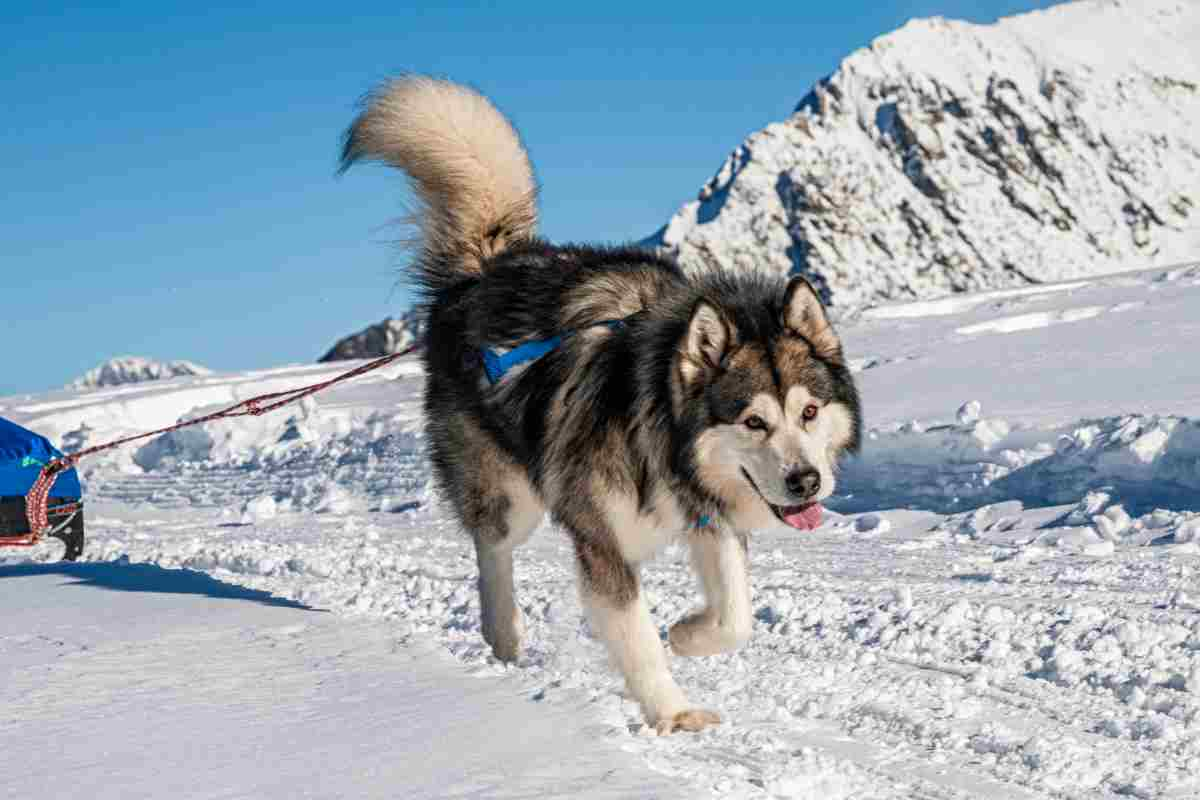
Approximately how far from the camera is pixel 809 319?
3.89 metres

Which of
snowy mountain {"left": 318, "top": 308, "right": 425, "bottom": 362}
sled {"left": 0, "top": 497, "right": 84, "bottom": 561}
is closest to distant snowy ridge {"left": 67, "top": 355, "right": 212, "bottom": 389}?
snowy mountain {"left": 318, "top": 308, "right": 425, "bottom": 362}

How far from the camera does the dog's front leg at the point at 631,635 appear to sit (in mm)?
3677

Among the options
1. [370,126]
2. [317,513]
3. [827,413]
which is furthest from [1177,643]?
[317,513]

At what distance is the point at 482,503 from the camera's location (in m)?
5.04

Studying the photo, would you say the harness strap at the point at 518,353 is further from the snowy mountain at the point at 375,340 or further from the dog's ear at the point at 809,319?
the snowy mountain at the point at 375,340

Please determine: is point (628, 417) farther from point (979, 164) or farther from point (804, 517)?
point (979, 164)

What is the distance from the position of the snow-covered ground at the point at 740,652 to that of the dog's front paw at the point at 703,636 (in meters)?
0.12

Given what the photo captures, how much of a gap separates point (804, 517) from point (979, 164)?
12967 centimetres

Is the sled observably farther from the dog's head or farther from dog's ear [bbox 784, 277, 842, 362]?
dog's ear [bbox 784, 277, 842, 362]

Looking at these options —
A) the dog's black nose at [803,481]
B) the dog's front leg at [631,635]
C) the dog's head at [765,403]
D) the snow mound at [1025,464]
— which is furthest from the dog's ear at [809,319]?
the snow mound at [1025,464]

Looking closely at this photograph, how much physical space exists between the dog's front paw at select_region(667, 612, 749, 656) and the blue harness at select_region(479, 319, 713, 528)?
3.39ft

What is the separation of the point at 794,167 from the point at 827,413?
116m

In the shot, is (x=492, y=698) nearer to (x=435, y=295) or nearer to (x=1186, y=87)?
(x=435, y=295)

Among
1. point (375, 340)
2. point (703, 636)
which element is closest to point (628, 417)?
point (703, 636)
